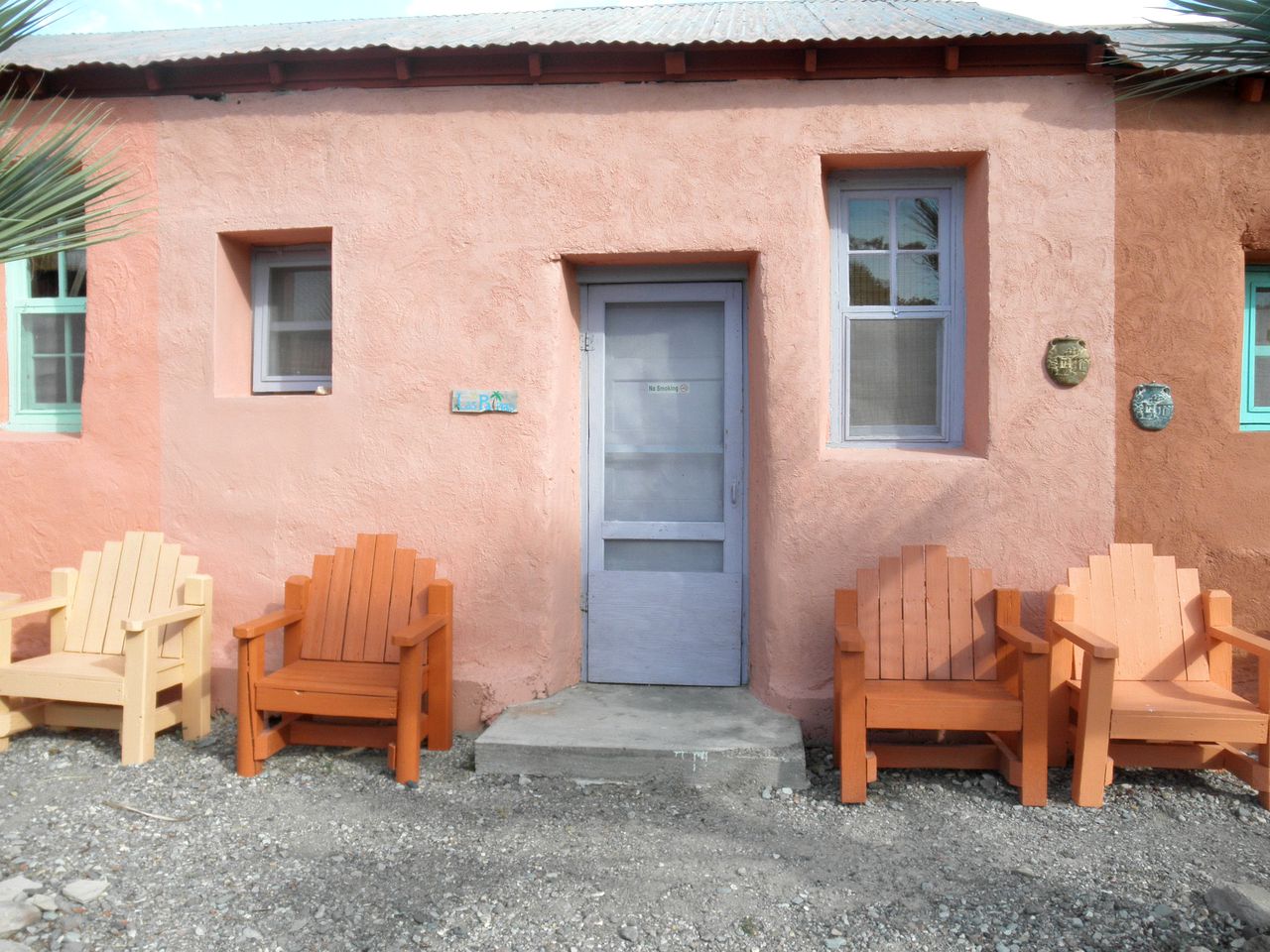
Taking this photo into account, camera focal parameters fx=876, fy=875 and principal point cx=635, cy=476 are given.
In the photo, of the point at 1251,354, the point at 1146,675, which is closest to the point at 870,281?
the point at 1251,354

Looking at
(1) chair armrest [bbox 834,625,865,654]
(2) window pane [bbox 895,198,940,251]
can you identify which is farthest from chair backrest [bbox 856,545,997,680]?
(2) window pane [bbox 895,198,940,251]

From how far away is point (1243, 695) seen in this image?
4.51 meters

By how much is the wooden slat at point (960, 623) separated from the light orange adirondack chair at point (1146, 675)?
37 cm

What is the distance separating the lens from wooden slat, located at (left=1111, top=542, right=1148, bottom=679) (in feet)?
13.7

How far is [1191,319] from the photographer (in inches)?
175

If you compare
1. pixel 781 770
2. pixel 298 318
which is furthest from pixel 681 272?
pixel 781 770

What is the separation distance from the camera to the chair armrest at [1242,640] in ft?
12.7

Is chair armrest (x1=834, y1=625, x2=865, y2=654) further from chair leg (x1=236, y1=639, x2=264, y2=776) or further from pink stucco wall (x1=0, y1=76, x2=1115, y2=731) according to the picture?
chair leg (x1=236, y1=639, x2=264, y2=776)

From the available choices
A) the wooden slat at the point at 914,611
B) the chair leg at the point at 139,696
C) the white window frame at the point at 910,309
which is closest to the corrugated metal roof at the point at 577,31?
the white window frame at the point at 910,309

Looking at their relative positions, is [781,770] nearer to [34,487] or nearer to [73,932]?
[73,932]

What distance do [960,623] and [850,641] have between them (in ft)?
2.33

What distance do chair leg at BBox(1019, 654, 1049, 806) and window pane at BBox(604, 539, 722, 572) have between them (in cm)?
173

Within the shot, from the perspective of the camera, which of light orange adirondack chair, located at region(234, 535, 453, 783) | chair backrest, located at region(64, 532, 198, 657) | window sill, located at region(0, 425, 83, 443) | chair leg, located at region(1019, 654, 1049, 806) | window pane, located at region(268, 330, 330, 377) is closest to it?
chair leg, located at region(1019, 654, 1049, 806)

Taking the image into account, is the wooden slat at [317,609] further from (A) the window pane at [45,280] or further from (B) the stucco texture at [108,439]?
(A) the window pane at [45,280]
